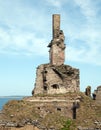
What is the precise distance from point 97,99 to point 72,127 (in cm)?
1106

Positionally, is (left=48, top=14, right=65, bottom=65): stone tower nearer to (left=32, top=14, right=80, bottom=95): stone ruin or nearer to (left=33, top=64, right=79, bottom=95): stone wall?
(left=32, top=14, right=80, bottom=95): stone ruin

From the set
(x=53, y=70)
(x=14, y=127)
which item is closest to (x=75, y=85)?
(x=53, y=70)

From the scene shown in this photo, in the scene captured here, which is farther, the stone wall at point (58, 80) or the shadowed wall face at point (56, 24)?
the shadowed wall face at point (56, 24)

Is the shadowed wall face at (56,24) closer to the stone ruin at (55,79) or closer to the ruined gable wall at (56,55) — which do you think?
the stone ruin at (55,79)

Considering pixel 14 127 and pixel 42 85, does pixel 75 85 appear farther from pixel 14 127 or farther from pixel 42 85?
pixel 14 127

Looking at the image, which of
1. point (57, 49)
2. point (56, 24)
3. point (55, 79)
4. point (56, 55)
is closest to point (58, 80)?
point (55, 79)

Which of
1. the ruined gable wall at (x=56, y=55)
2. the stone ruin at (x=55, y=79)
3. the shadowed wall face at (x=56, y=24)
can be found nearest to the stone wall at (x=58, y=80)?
the stone ruin at (x=55, y=79)

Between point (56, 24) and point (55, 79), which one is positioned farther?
point (56, 24)

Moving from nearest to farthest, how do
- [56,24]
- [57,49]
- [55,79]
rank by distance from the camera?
[55,79], [57,49], [56,24]

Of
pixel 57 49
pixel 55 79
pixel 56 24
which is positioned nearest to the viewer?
pixel 55 79

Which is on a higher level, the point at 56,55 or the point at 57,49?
the point at 57,49

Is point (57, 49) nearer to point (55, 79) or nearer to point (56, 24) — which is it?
point (56, 24)

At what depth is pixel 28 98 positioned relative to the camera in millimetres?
46656

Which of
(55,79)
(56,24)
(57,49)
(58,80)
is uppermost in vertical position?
(56,24)
